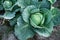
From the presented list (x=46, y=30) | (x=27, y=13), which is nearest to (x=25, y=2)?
(x=27, y=13)

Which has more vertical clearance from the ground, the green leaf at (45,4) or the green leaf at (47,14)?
the green leaf at (45,4)

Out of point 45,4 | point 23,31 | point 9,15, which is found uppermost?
point 45,4

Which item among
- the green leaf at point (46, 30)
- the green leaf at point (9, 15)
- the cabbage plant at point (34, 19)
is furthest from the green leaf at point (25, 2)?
the green leaf at point (46, 30)

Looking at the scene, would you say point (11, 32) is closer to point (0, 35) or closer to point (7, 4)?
point (0, 35)

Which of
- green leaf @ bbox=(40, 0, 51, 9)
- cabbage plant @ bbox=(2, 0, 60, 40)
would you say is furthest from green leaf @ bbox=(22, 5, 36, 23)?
green leaf @ bbox=(40, 0, 51, 9)

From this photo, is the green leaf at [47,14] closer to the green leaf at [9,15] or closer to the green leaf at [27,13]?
the green leaf at [27,13]

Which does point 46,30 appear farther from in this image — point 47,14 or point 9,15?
point 9,15

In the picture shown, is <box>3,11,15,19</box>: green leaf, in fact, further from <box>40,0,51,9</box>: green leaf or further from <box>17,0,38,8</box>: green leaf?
<box>40,0,51,9</box>: green leaf
